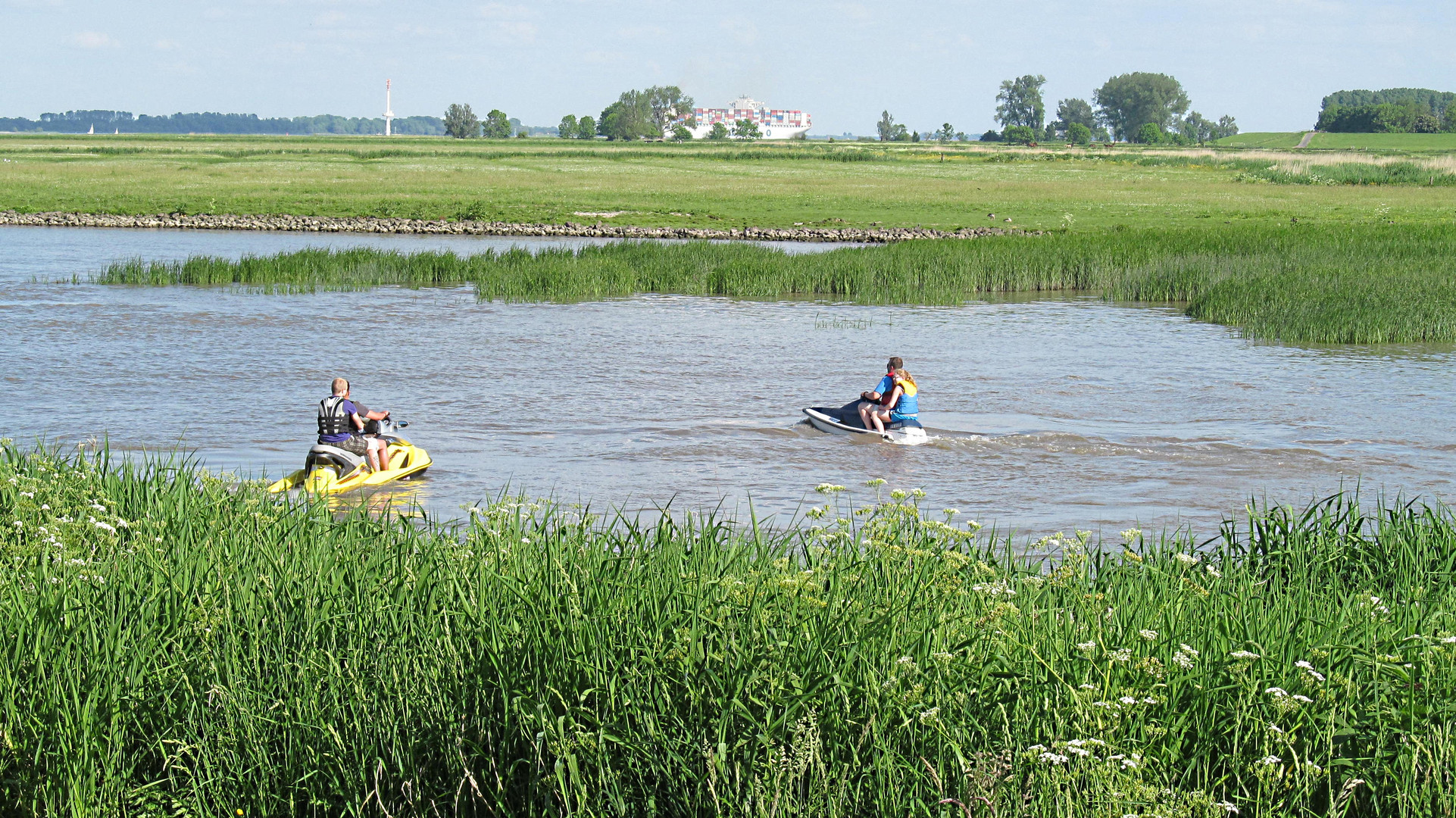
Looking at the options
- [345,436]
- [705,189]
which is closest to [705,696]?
[345,436]

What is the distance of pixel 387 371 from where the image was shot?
21703mm

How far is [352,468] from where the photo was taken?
13.3 metres

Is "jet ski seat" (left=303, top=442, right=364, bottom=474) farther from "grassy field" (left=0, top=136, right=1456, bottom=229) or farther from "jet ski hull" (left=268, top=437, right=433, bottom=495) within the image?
"grassy field" (left=0, top=136, right=1456, bottom=229)

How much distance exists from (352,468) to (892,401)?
6.93m

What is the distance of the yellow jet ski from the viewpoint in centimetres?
1300

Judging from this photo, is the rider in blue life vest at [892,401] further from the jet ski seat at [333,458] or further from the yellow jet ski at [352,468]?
the jet ski seat at [333,458]

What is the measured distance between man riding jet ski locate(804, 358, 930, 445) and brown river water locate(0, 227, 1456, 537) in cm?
37

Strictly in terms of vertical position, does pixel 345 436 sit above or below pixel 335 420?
below

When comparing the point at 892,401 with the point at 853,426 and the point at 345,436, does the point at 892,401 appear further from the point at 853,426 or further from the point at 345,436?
the point at 345,436

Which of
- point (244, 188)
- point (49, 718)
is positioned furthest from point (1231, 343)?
point (244, 188)

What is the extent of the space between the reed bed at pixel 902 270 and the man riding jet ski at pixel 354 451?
59.8 feet

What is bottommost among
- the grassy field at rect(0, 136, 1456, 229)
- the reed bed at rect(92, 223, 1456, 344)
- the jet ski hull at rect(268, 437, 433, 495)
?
the jet ski hull at rect(268, 437, 433, 495)

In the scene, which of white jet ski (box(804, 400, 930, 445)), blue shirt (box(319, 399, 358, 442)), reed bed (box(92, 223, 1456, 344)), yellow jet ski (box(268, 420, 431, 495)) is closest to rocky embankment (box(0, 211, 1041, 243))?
reed bed (box(92, 223, 1456, 344))

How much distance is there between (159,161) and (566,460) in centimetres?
9934
